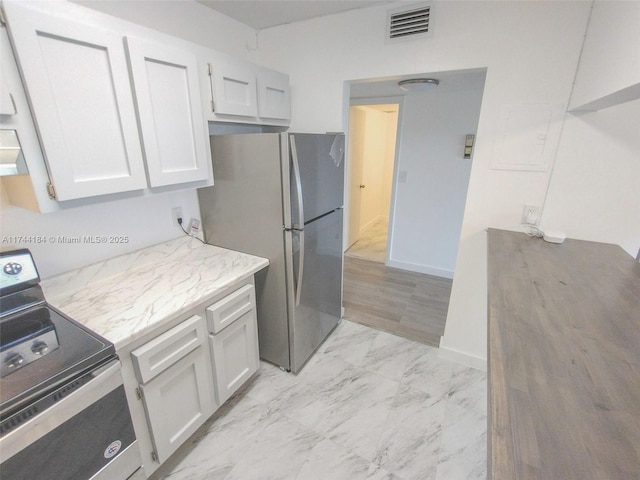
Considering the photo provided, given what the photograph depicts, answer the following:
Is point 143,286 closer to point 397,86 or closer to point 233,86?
point 233,86

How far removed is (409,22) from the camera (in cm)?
182

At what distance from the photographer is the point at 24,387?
0.86 metres

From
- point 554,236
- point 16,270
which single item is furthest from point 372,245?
point 16,270

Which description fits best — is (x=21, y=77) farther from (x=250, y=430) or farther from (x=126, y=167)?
(x=250, y=430)

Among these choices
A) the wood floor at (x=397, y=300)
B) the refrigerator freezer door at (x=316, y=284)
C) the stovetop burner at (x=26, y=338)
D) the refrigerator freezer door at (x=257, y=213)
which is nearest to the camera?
the stovetop burner at (x=26, y=338)

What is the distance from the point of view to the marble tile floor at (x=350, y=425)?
4.98 ft

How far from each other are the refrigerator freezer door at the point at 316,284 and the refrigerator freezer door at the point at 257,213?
8 centimetres

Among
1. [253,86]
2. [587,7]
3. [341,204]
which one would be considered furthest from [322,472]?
[587,7]

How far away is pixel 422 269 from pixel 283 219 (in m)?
2.61

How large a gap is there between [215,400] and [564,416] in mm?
1613

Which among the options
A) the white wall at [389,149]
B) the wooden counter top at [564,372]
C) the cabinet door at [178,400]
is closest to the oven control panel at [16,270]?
the cabinet door at [178,400]

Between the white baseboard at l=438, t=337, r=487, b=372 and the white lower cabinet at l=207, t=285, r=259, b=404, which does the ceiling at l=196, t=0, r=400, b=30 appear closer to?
the white lower cabinet at l=207, t=285, r=259, b=404

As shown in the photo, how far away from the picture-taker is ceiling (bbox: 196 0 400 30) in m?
1.88

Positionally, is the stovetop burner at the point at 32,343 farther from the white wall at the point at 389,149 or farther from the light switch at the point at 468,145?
the white wall at the point at 389,149
